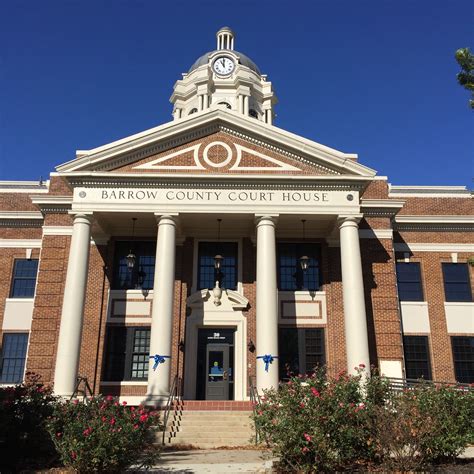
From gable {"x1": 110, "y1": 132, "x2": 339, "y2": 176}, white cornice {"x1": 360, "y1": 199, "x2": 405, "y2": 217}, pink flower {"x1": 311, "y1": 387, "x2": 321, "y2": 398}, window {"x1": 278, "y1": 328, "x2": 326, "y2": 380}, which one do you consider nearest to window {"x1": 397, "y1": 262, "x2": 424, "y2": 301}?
white cornice {"x1": 360, "y1": 199, "x2": 405, "y2": 217}

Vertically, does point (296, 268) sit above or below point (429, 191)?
below

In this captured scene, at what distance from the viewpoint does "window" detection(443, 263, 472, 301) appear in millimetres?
24078

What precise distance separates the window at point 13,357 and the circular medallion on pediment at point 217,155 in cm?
1114

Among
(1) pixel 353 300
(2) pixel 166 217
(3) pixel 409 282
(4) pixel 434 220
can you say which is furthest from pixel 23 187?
(4) pixel 434 220

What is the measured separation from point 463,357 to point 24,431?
18785mm

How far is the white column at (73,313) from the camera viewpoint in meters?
18.1

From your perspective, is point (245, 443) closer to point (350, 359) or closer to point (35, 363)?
point (350, 359)

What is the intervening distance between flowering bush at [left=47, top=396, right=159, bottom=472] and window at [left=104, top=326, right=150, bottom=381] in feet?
37.2

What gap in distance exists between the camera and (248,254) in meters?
23.2

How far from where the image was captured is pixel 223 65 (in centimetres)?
5025

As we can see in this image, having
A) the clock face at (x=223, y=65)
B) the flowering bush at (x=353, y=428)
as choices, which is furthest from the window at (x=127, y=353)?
the clock face at (x=223, y=65)

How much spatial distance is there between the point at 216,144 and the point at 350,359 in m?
10.1

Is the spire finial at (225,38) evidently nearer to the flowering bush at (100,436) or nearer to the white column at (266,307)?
the white column at (266,307)

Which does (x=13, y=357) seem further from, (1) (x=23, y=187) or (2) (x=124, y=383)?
(1) (x=23, y=187)
